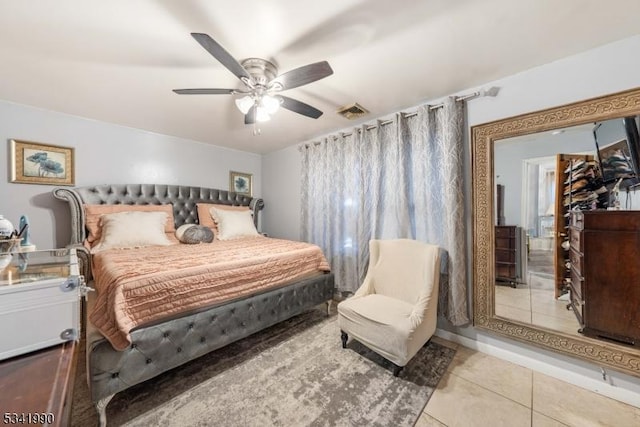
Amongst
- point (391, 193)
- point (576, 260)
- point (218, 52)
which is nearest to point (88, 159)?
point (218, 52)

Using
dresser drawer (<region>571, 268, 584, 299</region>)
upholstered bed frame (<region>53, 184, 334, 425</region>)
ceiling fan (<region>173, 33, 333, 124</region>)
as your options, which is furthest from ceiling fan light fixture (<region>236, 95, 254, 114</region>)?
dresser drawer (<region>571, 268, 584, 299</region>)

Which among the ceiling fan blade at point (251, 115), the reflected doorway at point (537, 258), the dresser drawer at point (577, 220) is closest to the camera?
the dresser drawer at point (577, 220)

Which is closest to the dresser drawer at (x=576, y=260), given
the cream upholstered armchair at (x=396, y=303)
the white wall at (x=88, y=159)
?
the cream upholstered armchair at (x=396, y=303)

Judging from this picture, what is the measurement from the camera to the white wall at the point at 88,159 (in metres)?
2.46

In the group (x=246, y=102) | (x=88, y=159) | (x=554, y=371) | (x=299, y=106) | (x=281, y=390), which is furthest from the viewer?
(x=88, y=159)

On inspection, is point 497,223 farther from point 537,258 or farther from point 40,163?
point 40,163

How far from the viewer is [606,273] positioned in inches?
64.7

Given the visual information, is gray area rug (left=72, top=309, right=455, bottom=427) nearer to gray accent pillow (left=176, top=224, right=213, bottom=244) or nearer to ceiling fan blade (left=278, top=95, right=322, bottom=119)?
gray accent pillow (left=176, top=224, right=213, bottom=244)

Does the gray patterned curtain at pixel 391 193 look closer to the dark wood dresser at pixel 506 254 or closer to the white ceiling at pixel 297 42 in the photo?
the dark wood dresser at pixel 506 254

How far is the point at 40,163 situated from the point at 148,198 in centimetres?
102

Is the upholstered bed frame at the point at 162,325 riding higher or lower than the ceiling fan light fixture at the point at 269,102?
lower

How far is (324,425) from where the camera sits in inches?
53.3

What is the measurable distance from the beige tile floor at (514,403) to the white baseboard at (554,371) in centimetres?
4

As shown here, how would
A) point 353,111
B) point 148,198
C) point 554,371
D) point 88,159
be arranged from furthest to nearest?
point 148,198 < point 88,159 < point 353,111 < point 554,371
